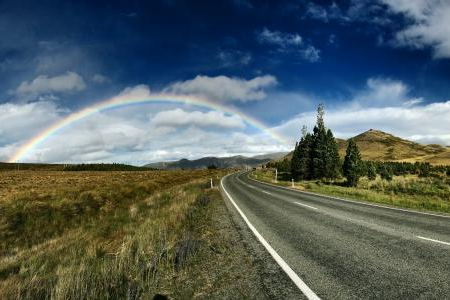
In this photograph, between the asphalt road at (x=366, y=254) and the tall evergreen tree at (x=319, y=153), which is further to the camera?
the tall evergreen tree at (x=319, y=153)

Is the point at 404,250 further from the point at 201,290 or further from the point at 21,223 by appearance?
the point at 21,223

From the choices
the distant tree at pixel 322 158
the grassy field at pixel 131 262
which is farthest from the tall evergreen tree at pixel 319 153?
the grassy field at pixel 131 262

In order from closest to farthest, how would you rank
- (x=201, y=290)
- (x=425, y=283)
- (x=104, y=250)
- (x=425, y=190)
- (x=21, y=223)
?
(x=425, y=283), (x=201, y=290), (x=104, y=250), (x=21, y=223), (x=425, y=190)

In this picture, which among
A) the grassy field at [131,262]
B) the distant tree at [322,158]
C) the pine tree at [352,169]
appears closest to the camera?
the grassy field at [131,262]

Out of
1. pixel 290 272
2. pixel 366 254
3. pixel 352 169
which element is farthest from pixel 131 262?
pixel 352 169

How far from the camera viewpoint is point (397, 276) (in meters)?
4.65

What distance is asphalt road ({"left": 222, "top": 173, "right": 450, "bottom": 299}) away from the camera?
4227 millimetres

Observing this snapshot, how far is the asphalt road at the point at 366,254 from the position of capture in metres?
4.23

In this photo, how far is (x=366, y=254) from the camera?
234 inches

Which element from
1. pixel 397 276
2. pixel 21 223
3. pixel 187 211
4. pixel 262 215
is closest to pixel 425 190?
pixel 262 215

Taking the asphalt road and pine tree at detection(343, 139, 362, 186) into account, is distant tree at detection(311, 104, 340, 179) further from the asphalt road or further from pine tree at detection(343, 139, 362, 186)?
the asphalt road

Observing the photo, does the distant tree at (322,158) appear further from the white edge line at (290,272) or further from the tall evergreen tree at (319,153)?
the white edge line at (290,272)

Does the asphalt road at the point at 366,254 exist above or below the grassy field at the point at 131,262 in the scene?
above

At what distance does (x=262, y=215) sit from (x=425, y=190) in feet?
70.5
